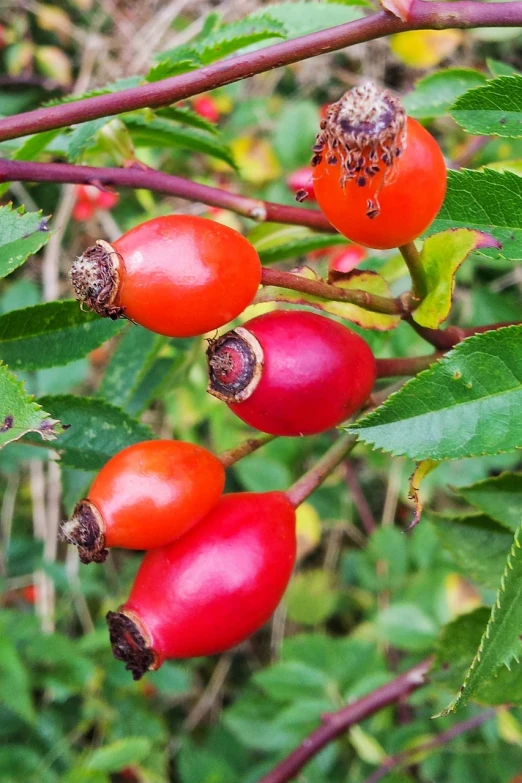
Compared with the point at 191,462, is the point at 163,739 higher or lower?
lower

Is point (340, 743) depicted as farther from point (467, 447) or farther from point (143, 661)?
point (467, 447)

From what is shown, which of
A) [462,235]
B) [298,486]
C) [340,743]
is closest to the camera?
[462,235]

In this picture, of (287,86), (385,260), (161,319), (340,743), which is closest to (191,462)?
(161,319)

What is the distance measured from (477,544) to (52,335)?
0.91 m

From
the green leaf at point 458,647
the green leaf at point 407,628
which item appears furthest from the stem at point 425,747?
the green leaf at point 458,647

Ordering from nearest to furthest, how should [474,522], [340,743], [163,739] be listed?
[474,522], [340,743], [163,739]

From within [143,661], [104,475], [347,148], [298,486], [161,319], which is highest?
[347,148]

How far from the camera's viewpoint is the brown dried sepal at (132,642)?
101 centimetres

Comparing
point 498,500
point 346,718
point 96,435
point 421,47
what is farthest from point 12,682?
point 421,47

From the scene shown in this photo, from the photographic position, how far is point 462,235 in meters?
0.94

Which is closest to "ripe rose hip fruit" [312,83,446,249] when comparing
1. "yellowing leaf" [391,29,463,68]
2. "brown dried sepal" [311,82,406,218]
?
"brown dried sepal" [311,82,406,218]

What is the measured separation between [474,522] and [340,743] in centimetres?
163

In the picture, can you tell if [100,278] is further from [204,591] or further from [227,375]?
[204,591]

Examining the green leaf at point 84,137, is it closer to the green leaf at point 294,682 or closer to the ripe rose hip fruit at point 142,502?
the ripe rose hip fruit at point 142,502
